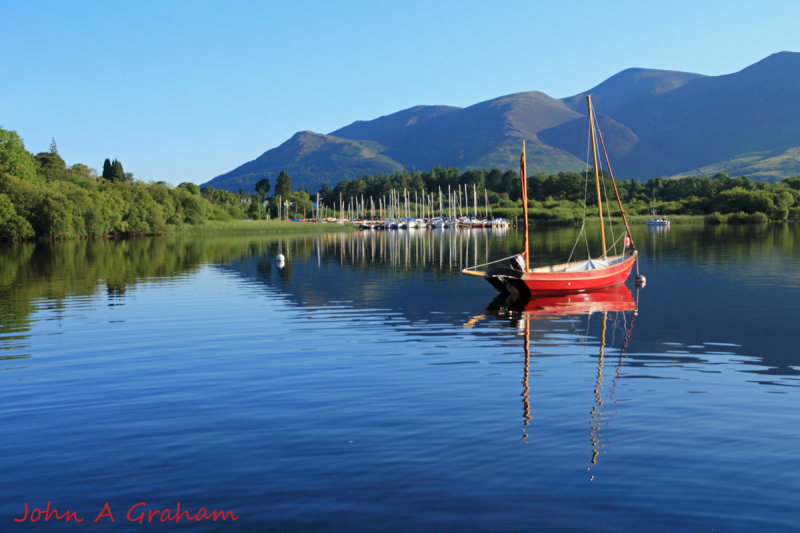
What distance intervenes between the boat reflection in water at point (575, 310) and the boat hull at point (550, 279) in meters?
0.56

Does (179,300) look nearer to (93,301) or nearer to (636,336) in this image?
(93,301)

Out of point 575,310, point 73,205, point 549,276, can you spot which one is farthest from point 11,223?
point 575,310

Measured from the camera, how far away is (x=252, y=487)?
41.6ft

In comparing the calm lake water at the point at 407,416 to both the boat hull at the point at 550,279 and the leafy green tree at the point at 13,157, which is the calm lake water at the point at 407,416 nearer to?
the boat hull at the point at 550,279

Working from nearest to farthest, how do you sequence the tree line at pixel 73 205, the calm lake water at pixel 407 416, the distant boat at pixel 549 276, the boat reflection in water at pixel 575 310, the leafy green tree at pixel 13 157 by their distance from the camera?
the calm lake water at pixel 407 416, the boat reflection in water at pixel 575 310, the distant boat at pixel 549 276, the tree line at pixel 73 205, the leafy green tree at pixel 13 157

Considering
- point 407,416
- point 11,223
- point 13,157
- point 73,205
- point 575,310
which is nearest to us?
point 407,416

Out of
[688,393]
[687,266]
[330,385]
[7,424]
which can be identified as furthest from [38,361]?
[687,266]

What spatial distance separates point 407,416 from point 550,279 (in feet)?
87.1

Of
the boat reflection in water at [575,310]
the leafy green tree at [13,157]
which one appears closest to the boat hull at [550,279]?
the boat reflection in water at [575,310]

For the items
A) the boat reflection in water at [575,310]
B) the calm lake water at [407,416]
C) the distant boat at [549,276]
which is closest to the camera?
the calm lake water at [407,416]

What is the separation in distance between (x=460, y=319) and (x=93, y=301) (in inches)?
928

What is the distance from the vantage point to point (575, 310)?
37781 millimetres

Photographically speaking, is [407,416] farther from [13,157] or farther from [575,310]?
[13,157]

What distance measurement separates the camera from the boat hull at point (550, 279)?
136ft
